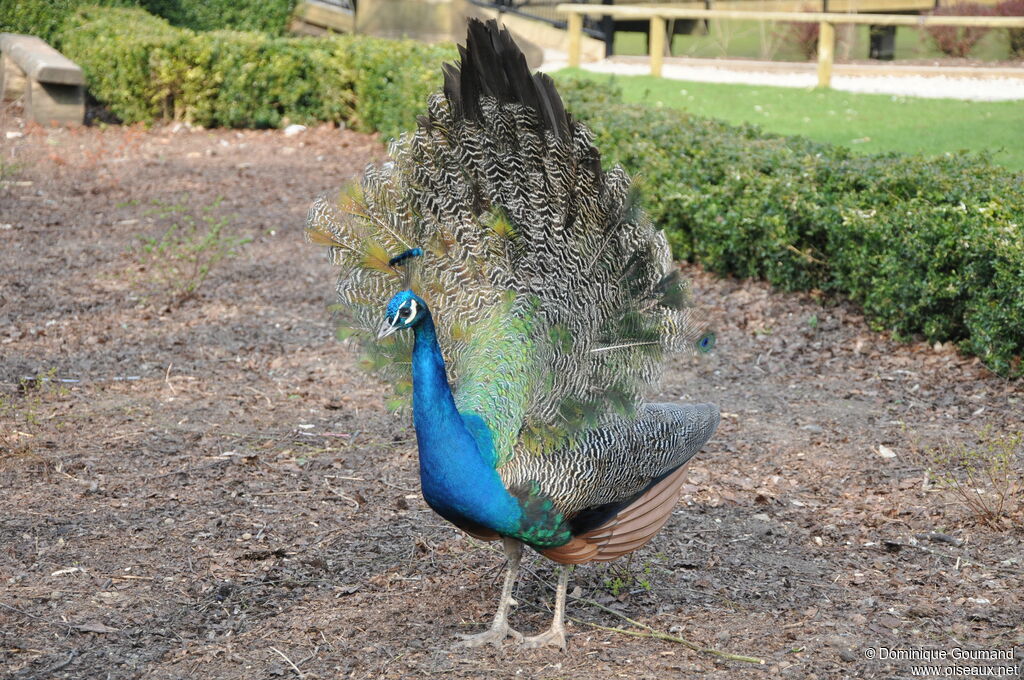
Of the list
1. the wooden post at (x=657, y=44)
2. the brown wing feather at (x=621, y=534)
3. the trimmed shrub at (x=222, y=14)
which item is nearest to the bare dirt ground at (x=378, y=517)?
the brown wing feather at (x=621, y=534)

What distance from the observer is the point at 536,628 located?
4.17 meters

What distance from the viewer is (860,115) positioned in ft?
41.4

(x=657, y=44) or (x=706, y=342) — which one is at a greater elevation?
(x=657, y=44)

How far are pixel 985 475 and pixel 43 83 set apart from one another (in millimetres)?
11707

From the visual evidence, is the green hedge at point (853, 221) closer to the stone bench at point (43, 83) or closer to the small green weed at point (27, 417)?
the small green weed at point (27, 417)

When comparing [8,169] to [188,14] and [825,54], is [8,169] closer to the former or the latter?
Answer: [188,14]

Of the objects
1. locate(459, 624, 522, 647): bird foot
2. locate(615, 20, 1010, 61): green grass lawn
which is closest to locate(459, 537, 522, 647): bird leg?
locate(459, 624, 522, 647): bird foot

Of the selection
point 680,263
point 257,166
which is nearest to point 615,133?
point 680,263

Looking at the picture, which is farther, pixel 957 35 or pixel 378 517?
pixel 957 35

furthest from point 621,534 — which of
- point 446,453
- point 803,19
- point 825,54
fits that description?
point 825,54

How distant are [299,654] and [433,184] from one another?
1.80 m

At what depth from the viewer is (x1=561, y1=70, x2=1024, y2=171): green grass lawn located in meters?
10.7

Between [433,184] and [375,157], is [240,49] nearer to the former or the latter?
[375,157]

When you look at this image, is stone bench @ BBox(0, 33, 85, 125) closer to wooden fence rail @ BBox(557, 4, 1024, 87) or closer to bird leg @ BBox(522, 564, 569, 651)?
wooden fence rail @ BBox(557, 4, 1024, 87)
